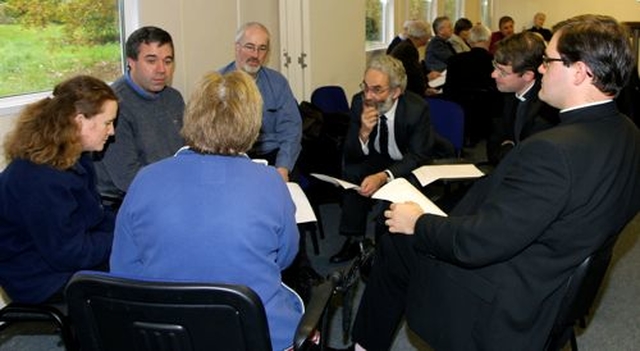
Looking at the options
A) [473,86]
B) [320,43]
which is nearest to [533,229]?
Result: [320,43]

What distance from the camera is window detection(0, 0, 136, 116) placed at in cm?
273

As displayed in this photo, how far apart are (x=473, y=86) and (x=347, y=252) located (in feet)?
10.1

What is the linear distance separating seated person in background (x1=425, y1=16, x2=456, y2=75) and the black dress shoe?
3850 millimetres

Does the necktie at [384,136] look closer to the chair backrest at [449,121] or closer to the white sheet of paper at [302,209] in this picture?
the chair backrest at [449,121]

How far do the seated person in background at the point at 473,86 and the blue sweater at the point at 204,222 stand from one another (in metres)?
4.76

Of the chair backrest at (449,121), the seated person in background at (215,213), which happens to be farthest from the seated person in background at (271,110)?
the seated person in background at (215,213)

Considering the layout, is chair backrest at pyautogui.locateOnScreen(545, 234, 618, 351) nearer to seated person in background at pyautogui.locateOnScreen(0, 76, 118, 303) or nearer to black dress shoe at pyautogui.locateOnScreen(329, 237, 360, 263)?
seated person in background at pyautogui.locateOnScreen(0, 76, 118, 303)

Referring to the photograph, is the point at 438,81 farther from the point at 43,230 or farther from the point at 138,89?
the point at 43,230

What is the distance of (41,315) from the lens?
206cm

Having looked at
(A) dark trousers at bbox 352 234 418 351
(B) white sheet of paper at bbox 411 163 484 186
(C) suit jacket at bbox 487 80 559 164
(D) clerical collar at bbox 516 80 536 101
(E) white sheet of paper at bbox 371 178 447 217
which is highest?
(D) clerical collar at bbox 516 80 536 101

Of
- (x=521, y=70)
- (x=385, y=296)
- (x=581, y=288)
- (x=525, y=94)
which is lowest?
(x=385, y=296)

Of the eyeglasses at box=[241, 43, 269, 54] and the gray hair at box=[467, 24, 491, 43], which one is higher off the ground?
the gray hair at box=[467, 24, 491, 43]

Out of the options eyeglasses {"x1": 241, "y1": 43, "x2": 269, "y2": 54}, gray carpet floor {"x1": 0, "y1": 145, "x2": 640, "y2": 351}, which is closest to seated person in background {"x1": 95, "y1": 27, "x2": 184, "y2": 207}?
eyeglasses {"x1": 241, "y1": 43, "x2": 269, "y2": 54}

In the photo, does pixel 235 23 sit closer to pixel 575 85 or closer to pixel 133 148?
pixel 133 148
